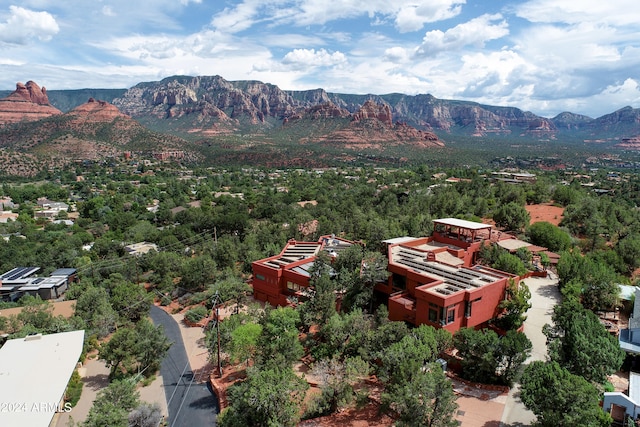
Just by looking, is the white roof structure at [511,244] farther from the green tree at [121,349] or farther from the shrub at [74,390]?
the shrub at [74,390]

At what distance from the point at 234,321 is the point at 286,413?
10925mm

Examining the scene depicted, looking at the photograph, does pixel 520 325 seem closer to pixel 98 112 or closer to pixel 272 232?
pixel 272 232

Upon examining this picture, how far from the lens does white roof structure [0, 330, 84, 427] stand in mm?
20875

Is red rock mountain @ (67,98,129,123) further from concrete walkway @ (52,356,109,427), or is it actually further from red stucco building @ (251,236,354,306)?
concrete walkway @ (52,356,109,427)

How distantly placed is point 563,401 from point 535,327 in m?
12.8

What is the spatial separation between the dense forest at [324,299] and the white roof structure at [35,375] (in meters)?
2.61

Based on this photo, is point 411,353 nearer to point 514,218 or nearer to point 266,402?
point 266,402

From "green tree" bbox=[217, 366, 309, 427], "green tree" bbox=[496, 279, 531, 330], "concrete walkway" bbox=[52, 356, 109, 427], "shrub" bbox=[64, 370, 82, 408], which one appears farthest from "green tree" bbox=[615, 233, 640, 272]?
"shrub" bbox=[64, 370, 82, 408]

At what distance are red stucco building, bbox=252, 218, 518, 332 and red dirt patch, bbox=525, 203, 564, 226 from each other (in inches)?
925

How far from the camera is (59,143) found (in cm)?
14888

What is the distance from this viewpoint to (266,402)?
19188 millimetres

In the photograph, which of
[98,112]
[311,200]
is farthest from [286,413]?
[98,112]

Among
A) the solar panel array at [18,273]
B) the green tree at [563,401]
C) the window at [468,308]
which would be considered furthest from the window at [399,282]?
the solar panel array at [18,273]

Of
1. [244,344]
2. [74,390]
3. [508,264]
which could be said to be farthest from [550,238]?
[74,390]
